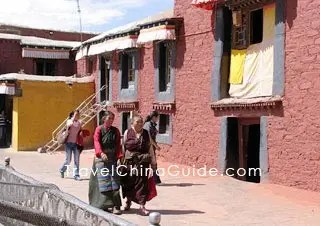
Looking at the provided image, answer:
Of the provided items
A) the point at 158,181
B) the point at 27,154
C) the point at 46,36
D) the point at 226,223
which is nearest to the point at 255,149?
the point at 158,181

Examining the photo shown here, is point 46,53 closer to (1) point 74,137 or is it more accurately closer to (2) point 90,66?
(2) point 90,66

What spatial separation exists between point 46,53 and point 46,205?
22453 millimetres

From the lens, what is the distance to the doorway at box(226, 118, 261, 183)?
1339 centimetres

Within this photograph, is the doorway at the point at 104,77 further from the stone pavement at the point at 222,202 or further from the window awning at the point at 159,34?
the stone pavement at the point at 222,202

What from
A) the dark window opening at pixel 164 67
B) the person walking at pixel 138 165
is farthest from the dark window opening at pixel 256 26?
the person walking at pixel 138 165

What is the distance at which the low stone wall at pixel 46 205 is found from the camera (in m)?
4.18

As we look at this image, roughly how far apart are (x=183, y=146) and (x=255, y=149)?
2.53 meters

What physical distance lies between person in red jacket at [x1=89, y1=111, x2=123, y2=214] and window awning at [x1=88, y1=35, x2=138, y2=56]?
34.0ft

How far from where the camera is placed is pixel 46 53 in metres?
26.7

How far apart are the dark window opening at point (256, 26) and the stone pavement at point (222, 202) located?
3761 millimetres

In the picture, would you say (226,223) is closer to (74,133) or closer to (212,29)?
(74,133)

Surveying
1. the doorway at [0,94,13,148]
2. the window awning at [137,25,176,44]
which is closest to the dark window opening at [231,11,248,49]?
the window awning at [137,25,176,44]

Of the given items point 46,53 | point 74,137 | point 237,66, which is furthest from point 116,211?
point 46,53

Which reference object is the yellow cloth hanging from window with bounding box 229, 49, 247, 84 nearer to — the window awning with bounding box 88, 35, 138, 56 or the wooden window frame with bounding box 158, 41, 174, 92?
the wooden window frame with bounding box 158, 41, 174, 92
